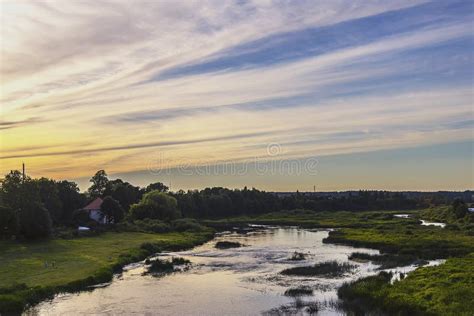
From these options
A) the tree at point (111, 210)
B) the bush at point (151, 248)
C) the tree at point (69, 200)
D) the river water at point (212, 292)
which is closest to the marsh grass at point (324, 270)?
the river water at point (212, 292)

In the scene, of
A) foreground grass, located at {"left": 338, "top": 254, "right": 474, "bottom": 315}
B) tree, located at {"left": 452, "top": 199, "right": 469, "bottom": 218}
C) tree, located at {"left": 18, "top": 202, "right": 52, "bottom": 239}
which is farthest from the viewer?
tree, located at {"left": 452, "top": 199, "right": 469, "bottom": 218}

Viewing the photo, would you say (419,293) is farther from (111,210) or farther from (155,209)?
(155,209)

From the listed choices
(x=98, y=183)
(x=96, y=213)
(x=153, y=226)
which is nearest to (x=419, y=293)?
(x=153, y=226)

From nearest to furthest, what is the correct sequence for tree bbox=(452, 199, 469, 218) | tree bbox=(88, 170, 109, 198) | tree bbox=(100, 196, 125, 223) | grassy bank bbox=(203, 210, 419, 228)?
tree bbox=(100, 196, 125, 223), tree bbox=(452, 199, 469, 218), grassy bank bbox=(203, 210, 419, 228), tree bbox=(88, 170, 109, 198)

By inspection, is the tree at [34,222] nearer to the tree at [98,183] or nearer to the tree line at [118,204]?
the tree line at [118,204]

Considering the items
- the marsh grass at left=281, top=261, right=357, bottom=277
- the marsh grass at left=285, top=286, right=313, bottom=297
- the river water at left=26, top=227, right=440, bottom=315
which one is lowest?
the river water at left=26, top=227, right=440, bottom=315

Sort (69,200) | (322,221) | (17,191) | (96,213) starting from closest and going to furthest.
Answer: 1. (17,191)
2. (96,213)
3. (69,200)
4. (322,221)

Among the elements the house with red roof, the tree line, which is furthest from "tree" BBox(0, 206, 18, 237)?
the house with red roof

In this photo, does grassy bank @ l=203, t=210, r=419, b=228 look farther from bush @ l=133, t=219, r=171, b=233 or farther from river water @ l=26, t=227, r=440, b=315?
river water @ l=26, t=227, r=440, b=315
